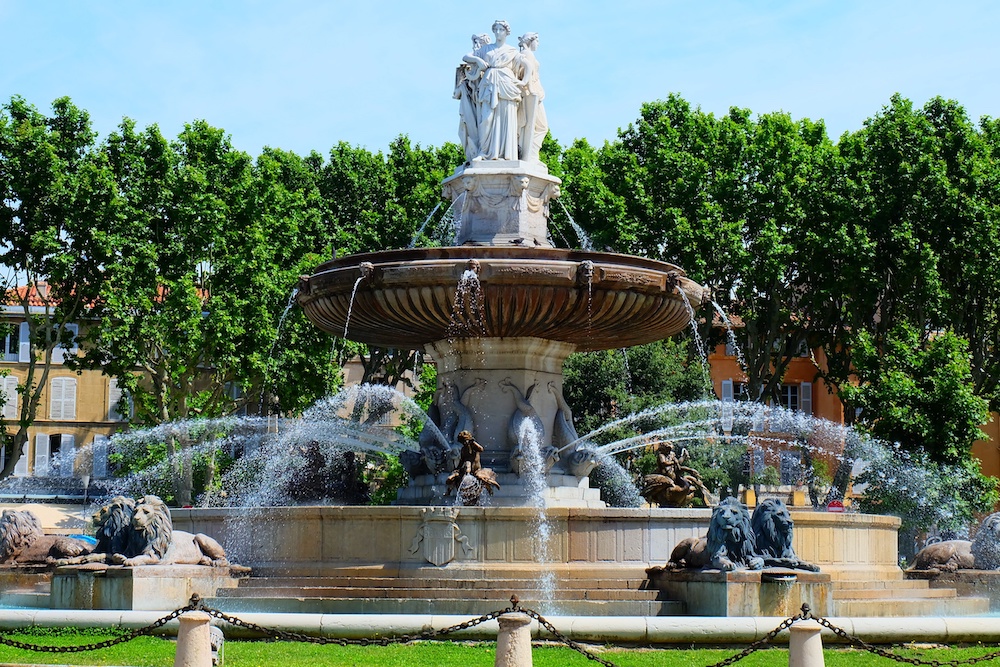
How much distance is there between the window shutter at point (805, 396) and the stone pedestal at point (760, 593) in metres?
41.1

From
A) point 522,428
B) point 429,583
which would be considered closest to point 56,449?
point 522,428

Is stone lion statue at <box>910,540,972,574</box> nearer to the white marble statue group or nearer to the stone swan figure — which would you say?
the stone swan figure

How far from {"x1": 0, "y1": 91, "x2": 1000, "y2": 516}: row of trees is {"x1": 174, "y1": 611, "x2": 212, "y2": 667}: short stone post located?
872 inches

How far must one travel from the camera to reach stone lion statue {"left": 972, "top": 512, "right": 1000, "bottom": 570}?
1642cm

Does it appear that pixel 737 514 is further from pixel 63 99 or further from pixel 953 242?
pixel 63 99

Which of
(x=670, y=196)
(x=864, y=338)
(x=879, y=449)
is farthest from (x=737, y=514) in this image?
(x=670, y=196)

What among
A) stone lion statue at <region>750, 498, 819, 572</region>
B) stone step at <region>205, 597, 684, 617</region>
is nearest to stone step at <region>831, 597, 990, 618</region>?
stone lion statue at <region>750, 498, 819, 572</region>

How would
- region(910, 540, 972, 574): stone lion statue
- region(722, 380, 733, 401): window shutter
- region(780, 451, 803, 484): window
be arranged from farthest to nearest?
region(722, 380, 733, 401): window shutter < region(780, 451, 803, 484): window < region(910, 540, 972, 574): stone lion statue

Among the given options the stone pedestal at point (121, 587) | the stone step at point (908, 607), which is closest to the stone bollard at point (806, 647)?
the stone step at point (908, 607)

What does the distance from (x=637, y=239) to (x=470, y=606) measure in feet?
74.5

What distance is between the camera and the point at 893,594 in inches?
536

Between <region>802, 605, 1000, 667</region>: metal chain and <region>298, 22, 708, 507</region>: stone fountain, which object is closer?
<region>802, 605, 1000, 667</region>: metal chain

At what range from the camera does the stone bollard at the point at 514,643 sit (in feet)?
25.6

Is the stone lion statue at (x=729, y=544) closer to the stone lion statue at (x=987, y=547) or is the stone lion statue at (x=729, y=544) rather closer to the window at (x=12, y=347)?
the stone lion statue at (x=987, y=547)
